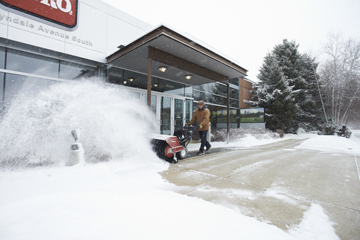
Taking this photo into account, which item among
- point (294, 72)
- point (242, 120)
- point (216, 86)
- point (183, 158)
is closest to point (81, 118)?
point (183, 158)

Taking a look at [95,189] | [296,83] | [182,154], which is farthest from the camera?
[296,83]

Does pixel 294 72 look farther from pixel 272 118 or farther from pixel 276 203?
pixel 276 203

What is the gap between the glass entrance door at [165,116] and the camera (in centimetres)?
944

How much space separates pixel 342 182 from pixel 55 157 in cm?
593

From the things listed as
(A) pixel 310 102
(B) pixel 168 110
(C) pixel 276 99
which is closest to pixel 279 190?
(B) pixel 168 110

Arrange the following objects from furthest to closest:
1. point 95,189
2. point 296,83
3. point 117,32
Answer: point 296,83
point 117,32
point 95,189

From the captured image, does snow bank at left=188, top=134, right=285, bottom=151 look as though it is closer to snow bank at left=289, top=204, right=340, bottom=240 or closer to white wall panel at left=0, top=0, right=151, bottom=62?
snow bank at left=289, top=204, right=340, bottom=240

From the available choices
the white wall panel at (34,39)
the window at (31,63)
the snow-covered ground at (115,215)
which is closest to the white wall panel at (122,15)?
the white wall panel at (34,39)

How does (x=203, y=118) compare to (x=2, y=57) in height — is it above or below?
below

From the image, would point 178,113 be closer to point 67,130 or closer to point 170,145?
point 170,145

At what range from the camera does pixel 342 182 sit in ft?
10.6

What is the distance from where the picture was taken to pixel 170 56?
20.9 ft

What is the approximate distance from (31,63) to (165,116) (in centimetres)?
606

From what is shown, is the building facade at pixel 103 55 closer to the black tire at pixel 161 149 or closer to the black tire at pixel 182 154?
the black tire at pixel 161 149
